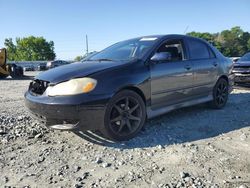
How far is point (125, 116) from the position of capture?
15.4 feet

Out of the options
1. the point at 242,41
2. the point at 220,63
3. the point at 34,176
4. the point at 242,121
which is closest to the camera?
the point at 34,176

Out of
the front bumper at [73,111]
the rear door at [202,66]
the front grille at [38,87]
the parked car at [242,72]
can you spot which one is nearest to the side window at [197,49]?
the rear door at [202,66]

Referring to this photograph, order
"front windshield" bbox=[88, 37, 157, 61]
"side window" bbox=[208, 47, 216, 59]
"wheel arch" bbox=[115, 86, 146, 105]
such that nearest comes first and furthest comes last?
"wheel arch" bbox=[115, 86, 146, 105] → "front windshield" bbox=[88, 37, 157, 61] → "side window" bbox=[208, 47, 216, 59]

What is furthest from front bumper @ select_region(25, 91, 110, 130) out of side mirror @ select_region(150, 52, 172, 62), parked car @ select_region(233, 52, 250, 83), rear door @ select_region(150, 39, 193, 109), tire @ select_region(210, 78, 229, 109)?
parked car @ select_region(233, 52, 250, 83)

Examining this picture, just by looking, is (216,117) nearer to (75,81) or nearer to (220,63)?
(220,63)

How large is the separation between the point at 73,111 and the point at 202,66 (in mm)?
3092

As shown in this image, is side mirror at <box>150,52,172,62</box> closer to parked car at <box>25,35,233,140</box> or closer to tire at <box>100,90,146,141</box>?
parked car at <box>25,35,233,140</box>

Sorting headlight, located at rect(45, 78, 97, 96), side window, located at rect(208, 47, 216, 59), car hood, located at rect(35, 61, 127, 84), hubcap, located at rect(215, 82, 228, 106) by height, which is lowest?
hubcap, located at rect(215, 82, 228, 106)

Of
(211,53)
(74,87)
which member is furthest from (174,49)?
(74,87)

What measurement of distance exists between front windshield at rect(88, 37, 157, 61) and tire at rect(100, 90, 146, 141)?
2.53 ft

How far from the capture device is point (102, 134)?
16.0 ft

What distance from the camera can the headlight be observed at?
4258 mm

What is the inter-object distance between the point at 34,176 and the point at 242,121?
13.2 ft

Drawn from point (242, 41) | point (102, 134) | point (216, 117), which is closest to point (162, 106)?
point (102, 134)
